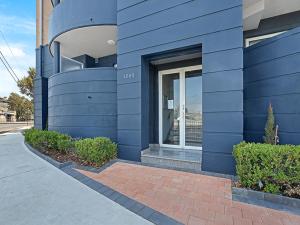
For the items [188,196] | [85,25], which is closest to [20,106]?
[85,25]

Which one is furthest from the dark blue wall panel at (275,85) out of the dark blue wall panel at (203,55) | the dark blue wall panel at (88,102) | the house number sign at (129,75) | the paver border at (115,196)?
the dark blue wall panel at (88,102)

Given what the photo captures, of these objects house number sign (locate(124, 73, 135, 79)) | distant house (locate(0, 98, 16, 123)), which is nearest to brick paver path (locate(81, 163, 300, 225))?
house number sign (locate(124, 73, 135, 79))

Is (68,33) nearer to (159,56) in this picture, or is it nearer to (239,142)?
(159,56)

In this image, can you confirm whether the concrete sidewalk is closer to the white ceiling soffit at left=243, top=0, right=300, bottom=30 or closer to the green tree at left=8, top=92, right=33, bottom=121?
the white ceiling soffit at left=243, top=0, right=300, bottom=30

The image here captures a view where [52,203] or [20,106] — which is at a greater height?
[20,106]

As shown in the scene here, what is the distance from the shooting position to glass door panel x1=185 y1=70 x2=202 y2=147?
5.51 m

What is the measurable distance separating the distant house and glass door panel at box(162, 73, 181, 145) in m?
45.7

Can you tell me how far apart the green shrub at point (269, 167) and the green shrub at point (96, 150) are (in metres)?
3.19

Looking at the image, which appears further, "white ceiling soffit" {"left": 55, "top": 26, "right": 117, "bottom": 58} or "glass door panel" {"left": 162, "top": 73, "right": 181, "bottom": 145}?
"white ceiling soffit" {"left": 55, "top": 26, "right": 117, "bottom": 58}

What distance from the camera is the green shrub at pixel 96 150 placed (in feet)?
15.6

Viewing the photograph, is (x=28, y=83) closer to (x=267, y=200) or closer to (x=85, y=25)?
(x=85, y=25)

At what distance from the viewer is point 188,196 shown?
3.15 m

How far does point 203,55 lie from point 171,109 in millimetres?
2245

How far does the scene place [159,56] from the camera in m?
5.09
